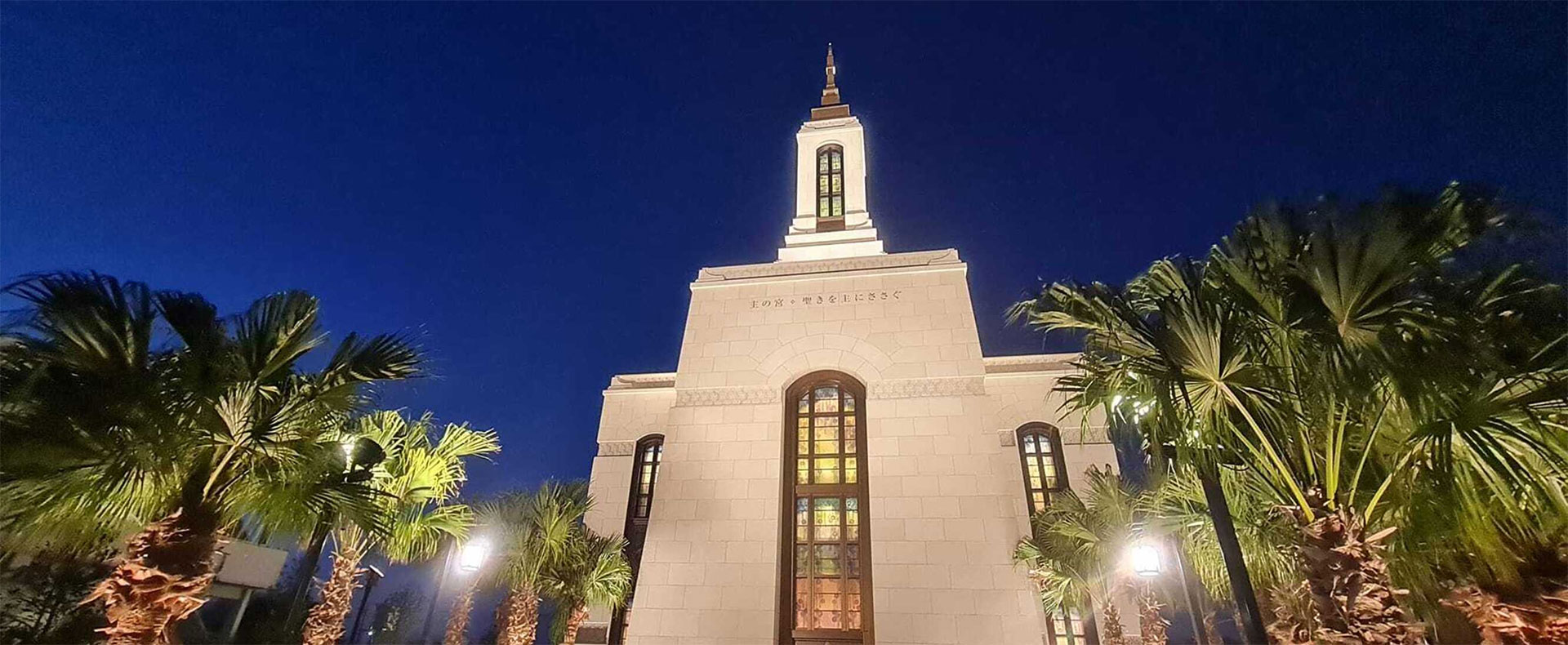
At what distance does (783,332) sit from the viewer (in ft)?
48.5

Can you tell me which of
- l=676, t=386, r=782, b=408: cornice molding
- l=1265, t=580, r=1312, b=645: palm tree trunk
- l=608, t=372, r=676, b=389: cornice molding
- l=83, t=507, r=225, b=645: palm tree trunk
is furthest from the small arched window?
l=1265, t=580, r=1312, b=645: palm tree trunk

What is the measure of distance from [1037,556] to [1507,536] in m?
6.78

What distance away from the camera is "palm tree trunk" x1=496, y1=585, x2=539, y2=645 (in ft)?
37.8

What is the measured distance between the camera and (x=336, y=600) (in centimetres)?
836

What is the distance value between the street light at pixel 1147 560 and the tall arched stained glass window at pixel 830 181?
42.9 ft

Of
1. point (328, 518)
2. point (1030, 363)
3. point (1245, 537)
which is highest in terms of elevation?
point (1030, 363)

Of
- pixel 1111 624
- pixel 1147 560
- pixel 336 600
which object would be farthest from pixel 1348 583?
pixel 336 600

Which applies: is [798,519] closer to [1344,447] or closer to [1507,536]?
[1344,447]

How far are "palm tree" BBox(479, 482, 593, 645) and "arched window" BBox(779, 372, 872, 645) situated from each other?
4490 millimetres

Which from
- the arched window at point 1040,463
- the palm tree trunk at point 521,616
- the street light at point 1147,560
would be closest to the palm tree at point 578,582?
the palm tree trunk at point 521,616

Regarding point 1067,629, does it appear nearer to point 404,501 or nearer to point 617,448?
point 617,448

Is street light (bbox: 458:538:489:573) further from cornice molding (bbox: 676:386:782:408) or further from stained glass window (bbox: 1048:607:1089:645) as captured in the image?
stained glass window (bbox: 1048:607:1089:645)

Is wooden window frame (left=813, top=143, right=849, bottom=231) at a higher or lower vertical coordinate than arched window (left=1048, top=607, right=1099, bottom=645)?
higher

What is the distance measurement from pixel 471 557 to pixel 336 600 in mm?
2385
